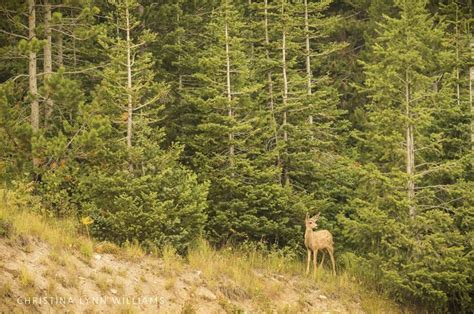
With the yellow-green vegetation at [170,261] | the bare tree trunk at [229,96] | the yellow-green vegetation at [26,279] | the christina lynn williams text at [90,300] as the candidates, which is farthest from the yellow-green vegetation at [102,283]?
the bare tree trunk at [229,96]

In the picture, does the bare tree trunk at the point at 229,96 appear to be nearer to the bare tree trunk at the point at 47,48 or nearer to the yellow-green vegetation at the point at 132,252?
the yellow-green vegetation at the point at 132,252

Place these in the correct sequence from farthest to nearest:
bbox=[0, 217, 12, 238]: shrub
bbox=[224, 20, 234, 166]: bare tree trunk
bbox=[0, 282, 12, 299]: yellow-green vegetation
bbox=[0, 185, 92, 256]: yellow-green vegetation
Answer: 1. bbox=[224, 20, 234, 166]: bare tree trunk
2. bbox=[0, 185, 92, 256]: yellow-green vegetation
3. bbox=[0, 217, 12, 238]: shrub
4. bbox=[0, 282, 12, 299]: yellow-green vegetation

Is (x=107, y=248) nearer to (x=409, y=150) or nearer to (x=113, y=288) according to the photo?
(x=113, y=288)

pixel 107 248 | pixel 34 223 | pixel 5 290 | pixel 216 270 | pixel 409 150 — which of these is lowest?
pixel 216 270

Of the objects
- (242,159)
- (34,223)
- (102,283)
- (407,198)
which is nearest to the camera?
(102,283)

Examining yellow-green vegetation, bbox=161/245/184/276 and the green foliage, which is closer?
yellow-green vegetation, bbox=161/245/184/276

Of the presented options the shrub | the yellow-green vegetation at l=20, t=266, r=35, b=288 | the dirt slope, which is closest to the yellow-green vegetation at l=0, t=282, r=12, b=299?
the dirt slope

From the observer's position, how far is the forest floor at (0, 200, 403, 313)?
9.47 m

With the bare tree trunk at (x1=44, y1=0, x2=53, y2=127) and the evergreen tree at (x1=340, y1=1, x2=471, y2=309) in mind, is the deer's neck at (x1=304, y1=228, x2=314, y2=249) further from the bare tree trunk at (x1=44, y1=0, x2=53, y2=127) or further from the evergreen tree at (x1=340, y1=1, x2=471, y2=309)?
the bare tree trunk at (x1=44, y1=0, x2=53, y2=127)

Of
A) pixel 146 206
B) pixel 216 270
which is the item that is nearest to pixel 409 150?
pixel 216 270

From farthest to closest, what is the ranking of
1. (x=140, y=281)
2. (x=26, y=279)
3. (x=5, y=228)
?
(x=140, y=281)
(x=5, y=228)
(x=26, y=279)

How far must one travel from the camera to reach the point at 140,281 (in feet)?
35.7

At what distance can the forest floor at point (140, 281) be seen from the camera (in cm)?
947

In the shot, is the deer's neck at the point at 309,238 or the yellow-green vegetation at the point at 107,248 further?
the deer's neck at the point at 309,238
